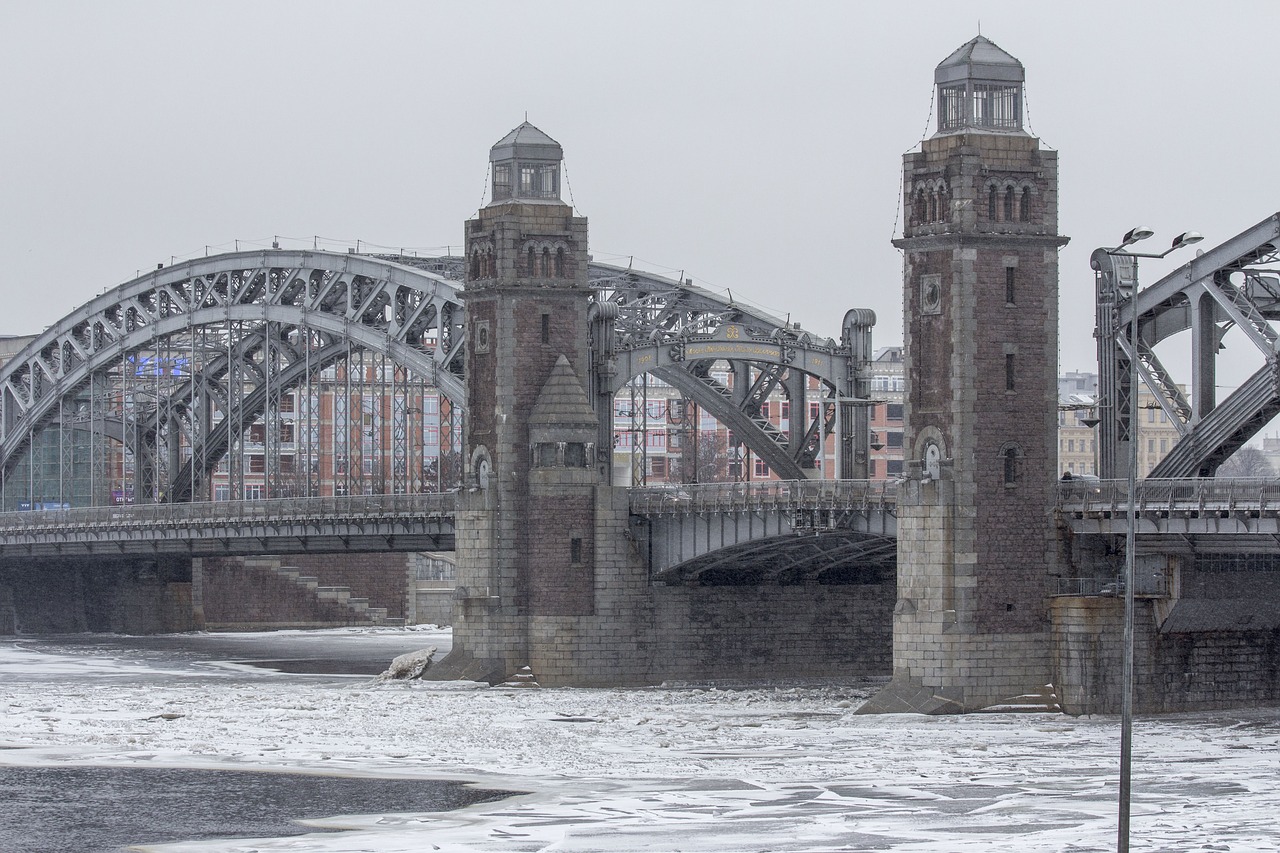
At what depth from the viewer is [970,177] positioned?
81375 mm

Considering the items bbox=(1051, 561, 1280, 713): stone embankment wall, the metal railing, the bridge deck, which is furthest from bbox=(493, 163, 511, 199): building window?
bbox=(1051, 561, 1280, 713): stone embankment wall

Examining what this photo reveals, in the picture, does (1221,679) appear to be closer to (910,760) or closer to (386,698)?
(910,760)

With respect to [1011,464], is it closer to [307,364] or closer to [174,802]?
[174,802]

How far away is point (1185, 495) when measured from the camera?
7575 cm

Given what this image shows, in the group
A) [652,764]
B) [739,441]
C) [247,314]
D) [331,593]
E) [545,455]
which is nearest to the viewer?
[652,764]

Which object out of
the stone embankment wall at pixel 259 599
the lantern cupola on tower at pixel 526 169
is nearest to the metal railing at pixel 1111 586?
the lantern cupola on tower at pixel 526 169

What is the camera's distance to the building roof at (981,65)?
82.5 meters

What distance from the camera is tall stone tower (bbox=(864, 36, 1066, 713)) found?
8025 centimetres

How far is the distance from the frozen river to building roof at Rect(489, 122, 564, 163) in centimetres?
1935

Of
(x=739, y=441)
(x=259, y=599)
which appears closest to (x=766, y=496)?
(x=739, y=441)

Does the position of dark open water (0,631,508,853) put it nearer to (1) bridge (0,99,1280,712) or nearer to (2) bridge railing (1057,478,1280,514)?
(1) bridge (0,99,1280,712)

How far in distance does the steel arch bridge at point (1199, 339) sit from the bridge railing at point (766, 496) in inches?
289

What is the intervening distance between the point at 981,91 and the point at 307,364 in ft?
148

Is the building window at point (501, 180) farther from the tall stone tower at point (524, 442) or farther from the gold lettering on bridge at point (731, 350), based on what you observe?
the gold lettering on bridge at point (731, 350)
